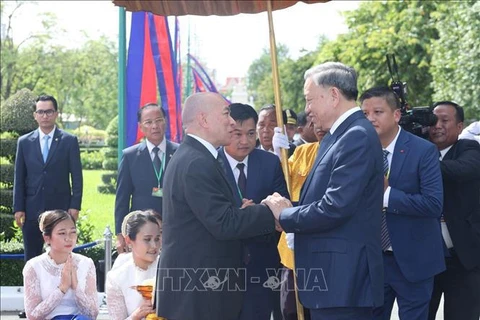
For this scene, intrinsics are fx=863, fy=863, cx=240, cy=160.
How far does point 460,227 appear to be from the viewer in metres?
6.21

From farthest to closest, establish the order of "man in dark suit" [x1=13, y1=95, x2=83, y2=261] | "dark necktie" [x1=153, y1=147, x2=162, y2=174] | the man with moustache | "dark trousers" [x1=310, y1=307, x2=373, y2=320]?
"man in dark suit" [x1=13, y1=95, x2=83, y2=261], the man with moustache, "dark necktie" [x1=153, y1=147, x2=162, y2=174], "dark trousers" [x1=310, y1=307, x2=373, y2=320]

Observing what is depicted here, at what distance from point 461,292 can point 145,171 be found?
2.95 meters

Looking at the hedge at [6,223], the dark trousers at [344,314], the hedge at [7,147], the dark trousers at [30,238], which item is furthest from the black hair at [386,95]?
the hedge at [7,147]

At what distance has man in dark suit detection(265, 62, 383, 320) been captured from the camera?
179 inches

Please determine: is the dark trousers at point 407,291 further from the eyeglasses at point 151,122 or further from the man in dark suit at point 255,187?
the eyeglasses at point 151,122

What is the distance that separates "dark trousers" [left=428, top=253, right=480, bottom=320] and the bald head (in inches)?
93.4

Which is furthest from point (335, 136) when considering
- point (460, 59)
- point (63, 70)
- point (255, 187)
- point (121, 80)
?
point (63, 70)

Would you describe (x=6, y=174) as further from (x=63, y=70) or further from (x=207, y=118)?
(x=63, y=70)

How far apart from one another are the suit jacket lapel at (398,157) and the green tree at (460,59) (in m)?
13.0

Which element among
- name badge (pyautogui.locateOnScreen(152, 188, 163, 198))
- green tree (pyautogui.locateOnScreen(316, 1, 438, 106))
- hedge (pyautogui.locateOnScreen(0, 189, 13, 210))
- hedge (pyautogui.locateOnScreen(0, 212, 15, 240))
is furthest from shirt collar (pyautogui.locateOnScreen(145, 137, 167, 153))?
green tree (pyautogui.locateOnScreen(316, 1, 438, 106))

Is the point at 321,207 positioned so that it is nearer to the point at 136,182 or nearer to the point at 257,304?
the point at 257,304

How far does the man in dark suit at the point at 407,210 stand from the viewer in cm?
554

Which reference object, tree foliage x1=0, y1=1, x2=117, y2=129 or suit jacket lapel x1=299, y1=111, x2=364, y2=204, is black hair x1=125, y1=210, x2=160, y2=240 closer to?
suit jacket lapel x1=299, y1=111, x2=364, y2=204

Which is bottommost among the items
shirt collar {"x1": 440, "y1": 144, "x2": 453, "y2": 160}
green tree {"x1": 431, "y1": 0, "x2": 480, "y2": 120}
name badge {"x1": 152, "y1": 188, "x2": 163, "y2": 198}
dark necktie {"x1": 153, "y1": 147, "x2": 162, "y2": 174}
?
name badge {"x1": 152, "y1": 188, "x2": 163, "y2": 198}
